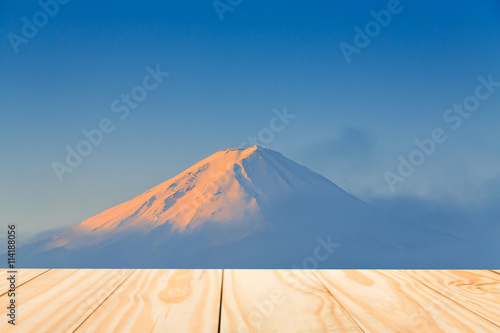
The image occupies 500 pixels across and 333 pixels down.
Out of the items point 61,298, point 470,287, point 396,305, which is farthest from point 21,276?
point 470,287

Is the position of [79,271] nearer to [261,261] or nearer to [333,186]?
[261,261]

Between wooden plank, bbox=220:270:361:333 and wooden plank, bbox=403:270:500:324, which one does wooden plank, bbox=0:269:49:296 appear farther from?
wooden plank, bbox=403:270:500:324

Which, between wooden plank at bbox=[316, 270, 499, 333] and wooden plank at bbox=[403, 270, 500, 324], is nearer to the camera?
wooden plank at bbox=[316, 270, 499, 333]

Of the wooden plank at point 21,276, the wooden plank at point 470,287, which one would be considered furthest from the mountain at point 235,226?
the wooden plank at point 470,287

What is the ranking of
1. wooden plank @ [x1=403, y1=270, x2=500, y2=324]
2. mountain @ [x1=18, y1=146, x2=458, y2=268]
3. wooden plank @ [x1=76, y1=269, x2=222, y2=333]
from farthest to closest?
mountain @ [x1=18, y1=146, x2=458, y2=268] < wooden plank @ [x1=403, y1=270, x2=500, y2=324] < wooden plank @ [x1=76, y1=269, x2=222, y2=333]

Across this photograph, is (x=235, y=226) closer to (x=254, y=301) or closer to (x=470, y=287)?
(x=470, y=287)

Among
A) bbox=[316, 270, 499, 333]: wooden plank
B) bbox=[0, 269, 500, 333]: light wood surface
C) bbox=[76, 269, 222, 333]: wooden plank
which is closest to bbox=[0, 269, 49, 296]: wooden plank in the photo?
bbox=[0, 269, 500, 333]: light wood surface
